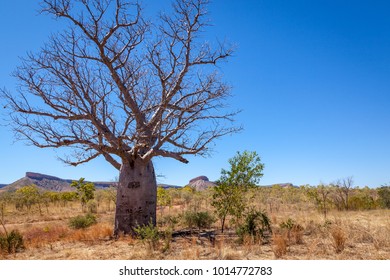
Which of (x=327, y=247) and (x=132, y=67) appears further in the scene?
(x=132, y=67)

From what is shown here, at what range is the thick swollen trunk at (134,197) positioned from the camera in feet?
25.1

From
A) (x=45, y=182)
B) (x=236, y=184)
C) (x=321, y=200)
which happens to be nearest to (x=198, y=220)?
(x=236, y=184)

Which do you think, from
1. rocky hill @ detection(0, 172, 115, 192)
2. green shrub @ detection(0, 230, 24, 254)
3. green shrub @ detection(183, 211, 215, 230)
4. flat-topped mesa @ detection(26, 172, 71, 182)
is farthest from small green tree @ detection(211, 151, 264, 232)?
flat-topped mesa @ detection(26, 172, 71, 182)

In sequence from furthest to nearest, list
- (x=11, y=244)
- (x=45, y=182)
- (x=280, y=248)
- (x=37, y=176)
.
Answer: (x=37, y=176) → (x=45, y=182) → (x=11, y=244) → (x=280, y=248)

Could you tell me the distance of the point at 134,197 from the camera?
25.4 feet

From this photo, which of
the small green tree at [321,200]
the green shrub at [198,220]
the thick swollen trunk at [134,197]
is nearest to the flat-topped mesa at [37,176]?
the small green tree at [321,200]

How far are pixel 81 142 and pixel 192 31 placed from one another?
13.9 feet

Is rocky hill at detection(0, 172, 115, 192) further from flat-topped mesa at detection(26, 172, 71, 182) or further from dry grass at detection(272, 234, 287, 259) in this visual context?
dry grass at detection(272, 234, 287, 259)

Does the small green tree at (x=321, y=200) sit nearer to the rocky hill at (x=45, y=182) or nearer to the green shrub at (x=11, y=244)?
the green shrub at (x=11, y=244)

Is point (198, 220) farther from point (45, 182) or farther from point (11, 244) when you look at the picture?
point (45, 182)

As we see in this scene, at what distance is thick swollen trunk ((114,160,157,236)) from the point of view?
301 inches

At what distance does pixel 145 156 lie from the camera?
25.8 feet
